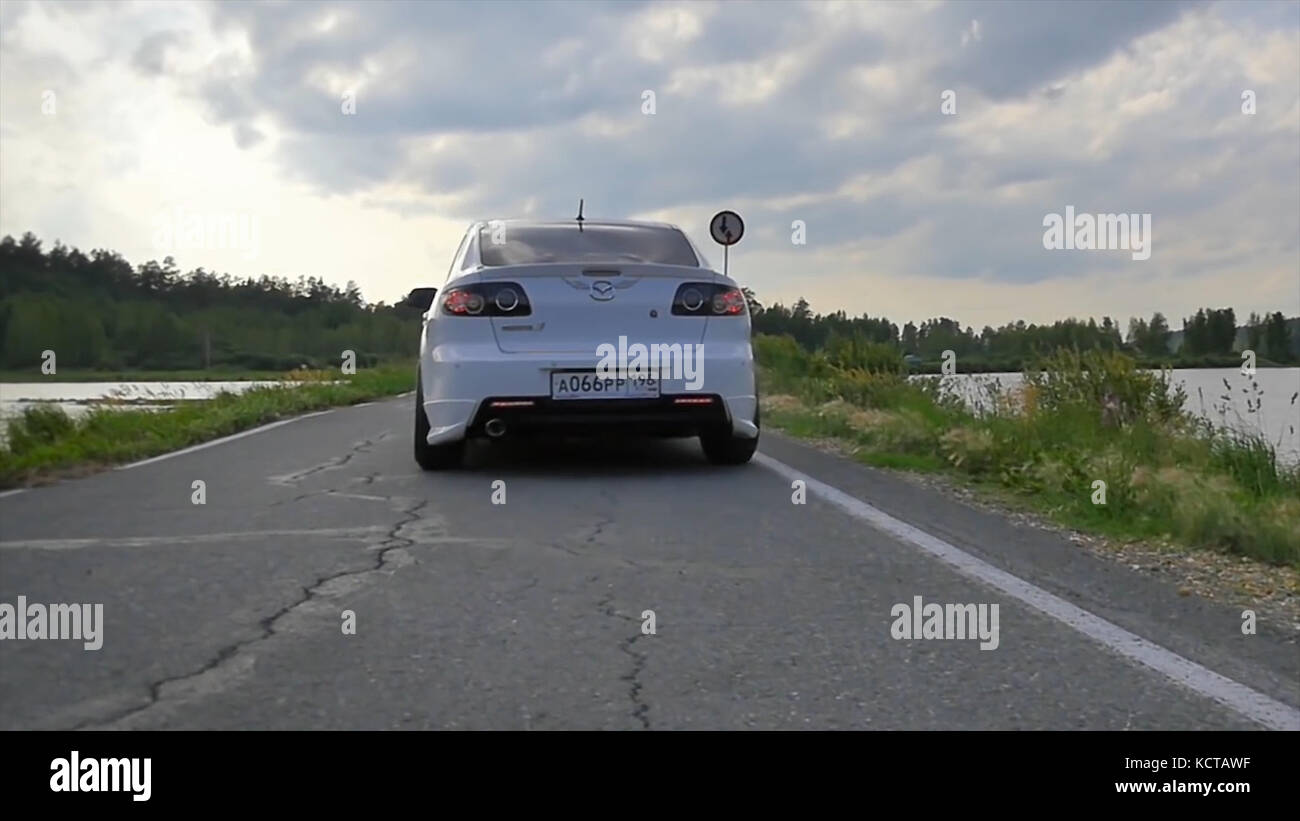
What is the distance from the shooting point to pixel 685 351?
26.8 ft

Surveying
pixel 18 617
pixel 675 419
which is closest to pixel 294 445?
pixel 675 419

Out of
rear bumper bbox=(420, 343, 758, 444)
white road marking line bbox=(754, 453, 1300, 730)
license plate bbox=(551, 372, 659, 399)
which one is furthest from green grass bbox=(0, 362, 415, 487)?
white road marking line bbox=(754, 453, 1300, 730)

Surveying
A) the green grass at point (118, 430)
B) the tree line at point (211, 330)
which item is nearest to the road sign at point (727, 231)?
the tree line at point (211, 330)

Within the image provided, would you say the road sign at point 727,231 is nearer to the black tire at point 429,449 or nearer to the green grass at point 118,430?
the green grass at point 118,430

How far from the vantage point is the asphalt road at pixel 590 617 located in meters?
3.61

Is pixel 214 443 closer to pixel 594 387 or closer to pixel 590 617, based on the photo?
pixel 594 387

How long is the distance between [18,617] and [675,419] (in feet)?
14.3

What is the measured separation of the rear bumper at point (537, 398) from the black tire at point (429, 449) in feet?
0.94

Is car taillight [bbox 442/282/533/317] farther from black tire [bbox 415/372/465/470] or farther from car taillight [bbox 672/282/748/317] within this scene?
car taillight [bbox 672/282/748/317]

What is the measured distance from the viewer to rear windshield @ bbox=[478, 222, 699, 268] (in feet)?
28.2

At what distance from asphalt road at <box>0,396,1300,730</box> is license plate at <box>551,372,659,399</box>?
0.59m

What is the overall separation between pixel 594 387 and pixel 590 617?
136 inches

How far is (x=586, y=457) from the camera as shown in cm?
979
